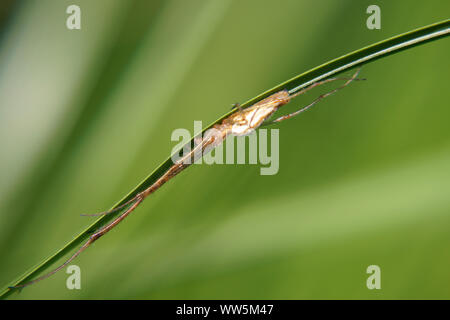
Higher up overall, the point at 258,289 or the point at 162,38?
the point at 162,38

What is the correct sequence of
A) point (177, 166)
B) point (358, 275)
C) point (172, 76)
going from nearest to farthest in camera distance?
1. point (177, 166)
2. point (358, 275)
3. point (172, 76)

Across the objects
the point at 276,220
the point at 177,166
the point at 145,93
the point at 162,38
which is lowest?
the point at 276,220

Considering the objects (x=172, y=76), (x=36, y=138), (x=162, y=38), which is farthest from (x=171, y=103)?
(x=36, y=138)

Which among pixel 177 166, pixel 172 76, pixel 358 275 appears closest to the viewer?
pixel 177 166

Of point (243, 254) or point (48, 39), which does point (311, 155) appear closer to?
point (243, 254)

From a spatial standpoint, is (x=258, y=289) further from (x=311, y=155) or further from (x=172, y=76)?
(x=172, y=76)

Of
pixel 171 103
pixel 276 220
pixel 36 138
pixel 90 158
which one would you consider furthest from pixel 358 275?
pixel 36 138

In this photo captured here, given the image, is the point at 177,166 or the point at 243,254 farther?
the point at 243,254
